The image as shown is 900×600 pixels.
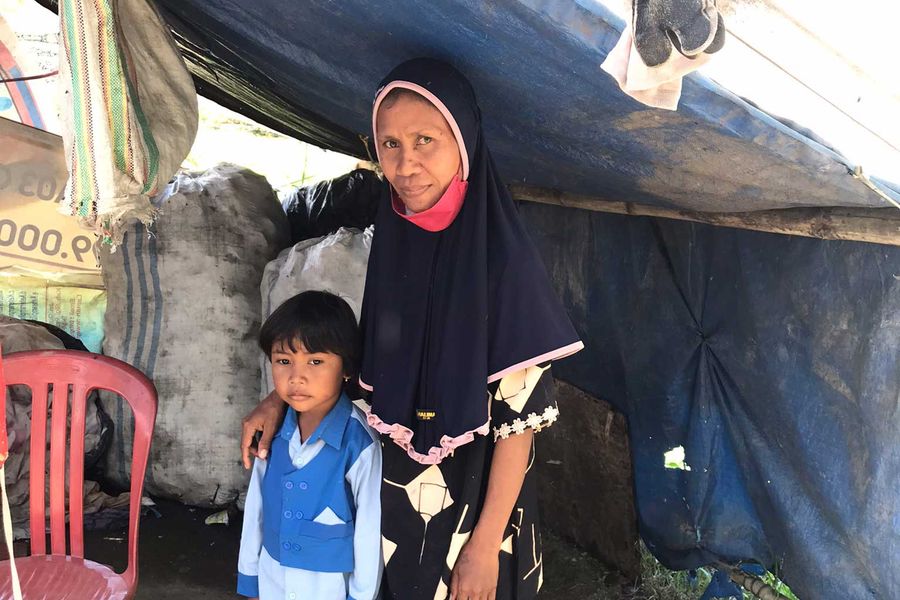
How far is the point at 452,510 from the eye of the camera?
1.67 metres

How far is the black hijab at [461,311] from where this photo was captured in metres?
1.51

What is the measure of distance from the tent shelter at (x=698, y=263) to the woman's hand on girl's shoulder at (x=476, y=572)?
34.8 inches

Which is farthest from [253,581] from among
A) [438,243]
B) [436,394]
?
[438,243]

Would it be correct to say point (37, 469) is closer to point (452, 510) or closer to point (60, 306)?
point (452, 510)

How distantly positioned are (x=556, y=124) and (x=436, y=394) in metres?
0.71

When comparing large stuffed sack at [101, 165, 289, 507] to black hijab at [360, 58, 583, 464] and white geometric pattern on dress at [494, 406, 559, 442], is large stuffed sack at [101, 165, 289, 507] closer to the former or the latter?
black hijab at [360, 58, 583, 464]

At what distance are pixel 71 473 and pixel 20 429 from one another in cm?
114

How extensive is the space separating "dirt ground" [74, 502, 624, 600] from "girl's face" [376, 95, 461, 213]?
2.01 m

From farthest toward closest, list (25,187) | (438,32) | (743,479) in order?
(25,187)
(743,479)
(438,32)

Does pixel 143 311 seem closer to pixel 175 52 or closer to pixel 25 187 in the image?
pixel 25 187

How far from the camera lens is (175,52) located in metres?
2.01

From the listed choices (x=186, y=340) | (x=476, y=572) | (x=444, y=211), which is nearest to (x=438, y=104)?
(x=444, y=211)

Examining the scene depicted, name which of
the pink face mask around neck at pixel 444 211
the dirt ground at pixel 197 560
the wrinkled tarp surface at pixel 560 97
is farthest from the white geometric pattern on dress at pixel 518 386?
the dirt ground at pixel 197 560

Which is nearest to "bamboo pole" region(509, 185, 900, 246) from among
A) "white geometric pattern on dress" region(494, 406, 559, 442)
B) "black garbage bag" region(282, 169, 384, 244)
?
"white geometric pattern on dress" region(494, 406, 559, 442)
